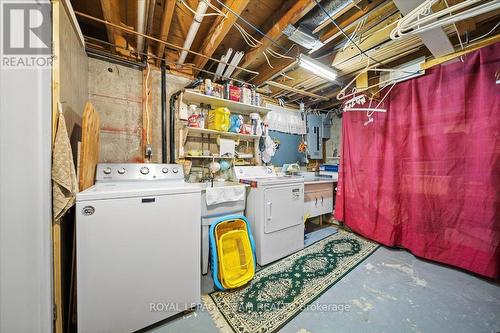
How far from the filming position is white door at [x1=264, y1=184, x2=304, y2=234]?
6.69 feet

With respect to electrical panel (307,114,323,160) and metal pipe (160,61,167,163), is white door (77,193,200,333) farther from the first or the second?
electrical panel (307,114,323,160)

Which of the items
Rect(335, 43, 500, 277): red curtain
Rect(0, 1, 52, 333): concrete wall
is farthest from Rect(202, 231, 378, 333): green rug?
Rect(0, 1, 52, 333): concrete wall

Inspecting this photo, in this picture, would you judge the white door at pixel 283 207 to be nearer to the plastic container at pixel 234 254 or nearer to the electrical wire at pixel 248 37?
the plastic container at pixel 234 254

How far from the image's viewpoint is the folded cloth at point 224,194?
1800 mm

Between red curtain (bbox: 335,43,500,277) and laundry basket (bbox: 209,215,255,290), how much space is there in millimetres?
1913

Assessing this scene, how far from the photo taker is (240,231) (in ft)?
6.23

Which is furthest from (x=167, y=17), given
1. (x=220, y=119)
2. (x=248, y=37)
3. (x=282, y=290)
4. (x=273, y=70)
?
(x=282, y=290)

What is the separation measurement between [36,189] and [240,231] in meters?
1.48

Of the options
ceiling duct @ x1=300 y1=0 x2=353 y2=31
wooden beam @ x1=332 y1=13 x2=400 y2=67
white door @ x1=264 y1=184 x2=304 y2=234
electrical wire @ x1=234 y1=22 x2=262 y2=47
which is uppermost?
electrical wire @ x1=234 y1=22 x2=262 y2=47

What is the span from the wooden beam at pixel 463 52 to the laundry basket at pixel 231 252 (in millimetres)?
2598

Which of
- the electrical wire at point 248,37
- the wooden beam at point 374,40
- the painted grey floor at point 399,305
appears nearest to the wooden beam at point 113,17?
the electrical wire at point 248,37

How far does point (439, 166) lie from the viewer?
6.69 feet

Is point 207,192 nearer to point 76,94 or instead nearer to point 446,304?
point 76,94

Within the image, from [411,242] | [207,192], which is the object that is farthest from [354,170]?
[207,192]
